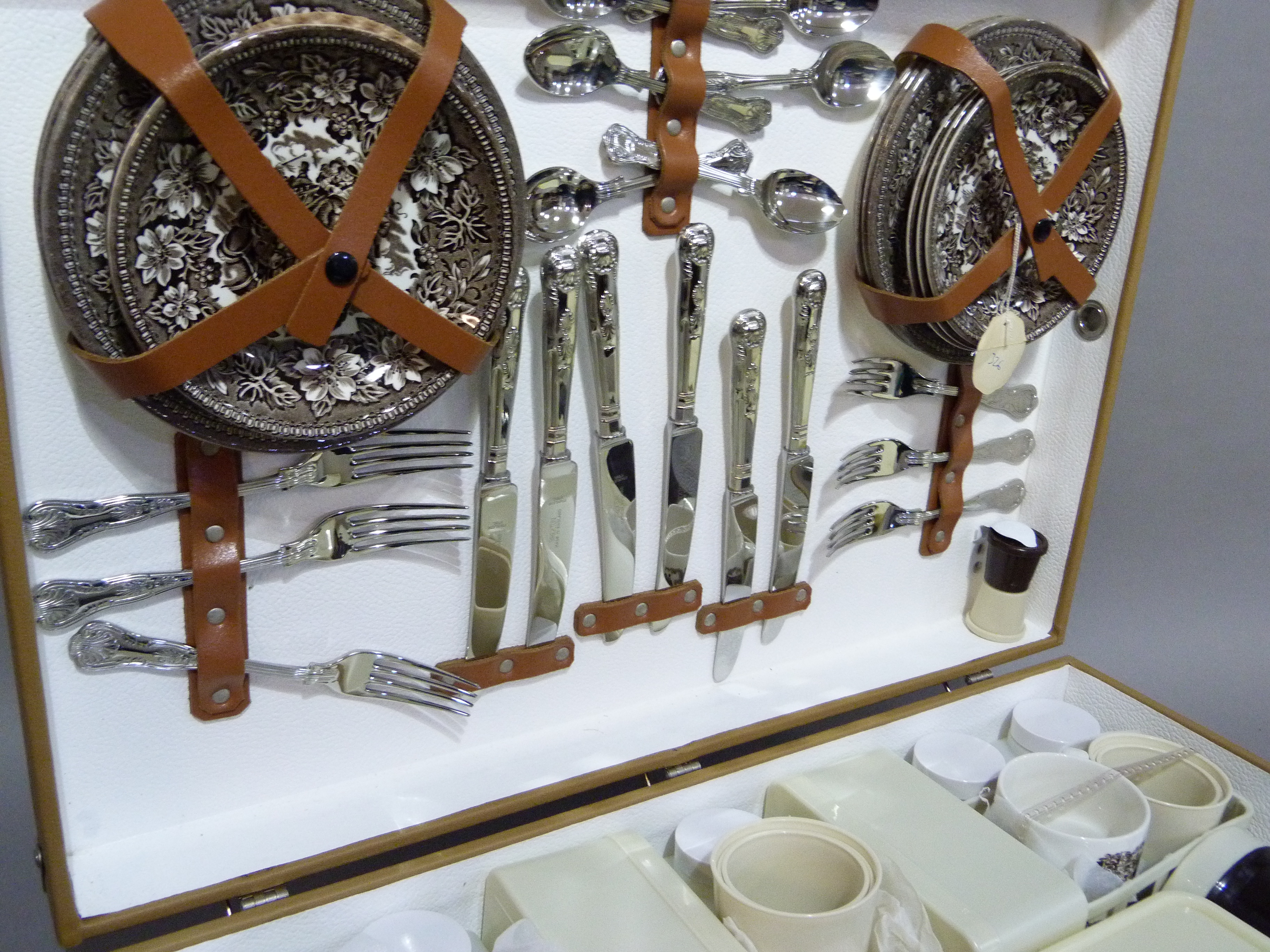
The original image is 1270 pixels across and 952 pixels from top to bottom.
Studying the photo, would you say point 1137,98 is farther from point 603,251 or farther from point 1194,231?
point 603,251

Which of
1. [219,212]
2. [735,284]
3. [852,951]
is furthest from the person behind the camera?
[735,284]

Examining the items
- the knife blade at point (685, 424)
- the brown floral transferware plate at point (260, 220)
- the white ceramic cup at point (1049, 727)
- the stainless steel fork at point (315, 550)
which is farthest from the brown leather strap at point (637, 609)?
the white ceramic cup at point (1049, 727)

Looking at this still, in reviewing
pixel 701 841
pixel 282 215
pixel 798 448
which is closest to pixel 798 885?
pixel 701 841

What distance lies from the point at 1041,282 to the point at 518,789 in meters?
0.57

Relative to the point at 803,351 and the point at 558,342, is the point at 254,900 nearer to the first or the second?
the point at 558,342

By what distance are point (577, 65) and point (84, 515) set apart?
384 mm

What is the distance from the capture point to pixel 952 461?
91 centimetres

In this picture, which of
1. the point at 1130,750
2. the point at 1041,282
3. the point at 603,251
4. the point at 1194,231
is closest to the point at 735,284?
the point at 603,251

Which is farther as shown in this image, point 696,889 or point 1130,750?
point 1130,750

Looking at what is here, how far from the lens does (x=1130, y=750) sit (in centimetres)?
89

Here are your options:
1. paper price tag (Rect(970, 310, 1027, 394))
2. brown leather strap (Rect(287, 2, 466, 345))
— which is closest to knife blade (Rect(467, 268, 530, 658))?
brown leather strap (Rect(287, 2, 466, 345))

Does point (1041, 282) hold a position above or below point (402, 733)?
above

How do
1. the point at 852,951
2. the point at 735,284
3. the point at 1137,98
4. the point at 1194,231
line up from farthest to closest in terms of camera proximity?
the point at 1194,231 < the point at 1137,98 < the point at 735,284 < the point at 852,951

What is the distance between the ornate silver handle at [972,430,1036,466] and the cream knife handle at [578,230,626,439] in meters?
0.40
